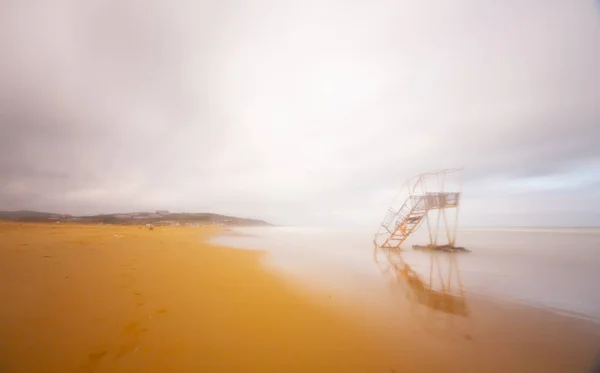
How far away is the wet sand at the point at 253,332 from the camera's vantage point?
3297 mm

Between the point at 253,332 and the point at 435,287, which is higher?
the point at 253,332

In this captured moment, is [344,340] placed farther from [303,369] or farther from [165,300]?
[165,300]

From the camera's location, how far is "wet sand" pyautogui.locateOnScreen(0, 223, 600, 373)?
10.8 feet

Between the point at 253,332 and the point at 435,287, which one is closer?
the point at 253,332

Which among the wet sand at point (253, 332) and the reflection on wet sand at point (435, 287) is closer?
the wet sand at point (253, 332)

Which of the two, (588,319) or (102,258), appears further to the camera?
(102,258)

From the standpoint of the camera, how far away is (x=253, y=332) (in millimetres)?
4207

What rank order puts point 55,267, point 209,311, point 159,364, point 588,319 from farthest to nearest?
1. point 55,267
2. point 588,319
3. point 209,311
4. point 159,364

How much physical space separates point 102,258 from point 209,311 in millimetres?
9239

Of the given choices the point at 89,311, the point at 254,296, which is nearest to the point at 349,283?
the point at 254,296

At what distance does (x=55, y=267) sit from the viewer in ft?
26.6

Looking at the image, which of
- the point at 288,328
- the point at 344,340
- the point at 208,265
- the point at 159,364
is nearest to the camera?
the point at 159,364

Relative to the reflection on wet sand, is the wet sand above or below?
above

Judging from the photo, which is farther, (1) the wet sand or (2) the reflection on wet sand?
(2) the reflection on wet sand
